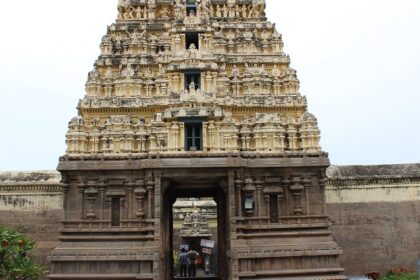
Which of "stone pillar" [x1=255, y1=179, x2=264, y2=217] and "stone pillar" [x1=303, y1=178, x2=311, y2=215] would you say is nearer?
"stone pillar" [x1=255, y1=179, x2=264, y2=217]

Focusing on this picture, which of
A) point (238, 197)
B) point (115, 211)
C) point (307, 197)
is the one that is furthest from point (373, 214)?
point (115, 211)

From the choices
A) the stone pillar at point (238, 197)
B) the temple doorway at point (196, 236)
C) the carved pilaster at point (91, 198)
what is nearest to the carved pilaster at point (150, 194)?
the carved pilaster at point (91, 198)

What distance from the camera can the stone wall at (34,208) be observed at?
2180 cm

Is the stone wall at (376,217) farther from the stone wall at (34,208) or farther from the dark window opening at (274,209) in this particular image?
the stone wall at (34,208)

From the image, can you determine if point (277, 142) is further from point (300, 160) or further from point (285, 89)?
point (285, 89)

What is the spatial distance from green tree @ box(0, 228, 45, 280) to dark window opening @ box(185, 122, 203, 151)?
6.90 m

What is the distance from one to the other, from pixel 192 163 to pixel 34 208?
893 centimetres

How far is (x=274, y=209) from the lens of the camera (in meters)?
18.3

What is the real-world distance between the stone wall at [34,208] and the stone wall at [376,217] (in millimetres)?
12751

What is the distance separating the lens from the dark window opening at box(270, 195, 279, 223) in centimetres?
1823

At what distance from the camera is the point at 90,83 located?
65.0 ft

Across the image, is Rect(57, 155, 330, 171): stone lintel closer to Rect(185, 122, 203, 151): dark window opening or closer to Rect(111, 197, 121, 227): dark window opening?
Rect(185, 122, 203, 151): dark window opening

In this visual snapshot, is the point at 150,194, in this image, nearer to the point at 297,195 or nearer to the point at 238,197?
the point at 238,197

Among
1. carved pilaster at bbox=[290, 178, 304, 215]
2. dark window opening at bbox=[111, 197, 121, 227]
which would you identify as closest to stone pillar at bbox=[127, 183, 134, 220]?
dark window opening at bbox=[111, 197, 121, 227]
